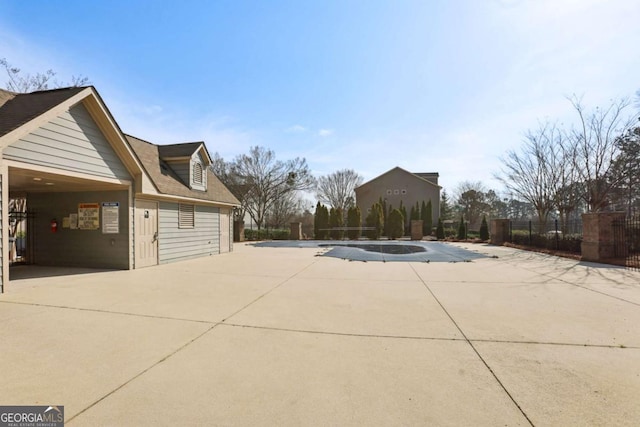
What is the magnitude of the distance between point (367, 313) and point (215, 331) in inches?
92.4

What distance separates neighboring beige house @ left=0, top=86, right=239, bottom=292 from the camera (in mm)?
6562

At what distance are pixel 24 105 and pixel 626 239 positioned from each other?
62.5 feet

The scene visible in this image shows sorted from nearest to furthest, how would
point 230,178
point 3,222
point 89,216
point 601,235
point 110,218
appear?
point 3,222 < point 110,218 < point 89,216 < point 601,235 < point 230,178

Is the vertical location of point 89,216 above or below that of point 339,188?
A: below

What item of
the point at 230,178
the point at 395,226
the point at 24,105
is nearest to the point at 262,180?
the point at 230,178

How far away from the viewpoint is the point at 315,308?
205 inches

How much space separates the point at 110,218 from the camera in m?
9.23

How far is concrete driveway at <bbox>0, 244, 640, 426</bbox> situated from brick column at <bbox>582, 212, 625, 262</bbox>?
5.76 meters

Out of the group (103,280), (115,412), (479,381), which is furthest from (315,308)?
(103,280)

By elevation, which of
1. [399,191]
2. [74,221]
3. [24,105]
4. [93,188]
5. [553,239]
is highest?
[399,191]

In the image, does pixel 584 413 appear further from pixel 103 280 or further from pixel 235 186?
pixel 235 186

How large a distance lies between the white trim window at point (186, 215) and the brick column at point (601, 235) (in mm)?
15414

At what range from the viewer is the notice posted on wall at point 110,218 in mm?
9195

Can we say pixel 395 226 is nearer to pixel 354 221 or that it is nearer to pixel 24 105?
pixel 354 221
